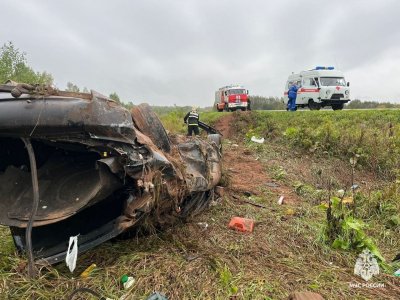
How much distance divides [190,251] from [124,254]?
0.57 m

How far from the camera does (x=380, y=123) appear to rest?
11.4m

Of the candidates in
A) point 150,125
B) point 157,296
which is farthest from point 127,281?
point 150,125

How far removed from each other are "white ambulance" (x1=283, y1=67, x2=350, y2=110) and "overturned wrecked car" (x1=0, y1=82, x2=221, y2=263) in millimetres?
17278

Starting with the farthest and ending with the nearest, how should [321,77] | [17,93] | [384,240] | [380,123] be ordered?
[321,77]
[380,123]
[384,240]
[17,93]

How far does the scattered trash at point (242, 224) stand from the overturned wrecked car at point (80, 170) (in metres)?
0.56

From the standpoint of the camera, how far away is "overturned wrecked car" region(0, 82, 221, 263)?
246 centimetres

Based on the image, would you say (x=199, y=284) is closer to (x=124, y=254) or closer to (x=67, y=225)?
(x=124, y=254)

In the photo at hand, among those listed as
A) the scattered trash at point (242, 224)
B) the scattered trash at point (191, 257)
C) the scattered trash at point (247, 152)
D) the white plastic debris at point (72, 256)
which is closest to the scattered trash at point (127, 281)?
the white plastic debris at point (72, 256)

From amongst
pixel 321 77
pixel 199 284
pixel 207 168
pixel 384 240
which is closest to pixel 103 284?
pixel 199 284

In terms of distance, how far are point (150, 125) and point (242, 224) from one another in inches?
61.5

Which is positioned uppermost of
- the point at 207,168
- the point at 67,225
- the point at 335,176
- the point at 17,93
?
the point at 17,93

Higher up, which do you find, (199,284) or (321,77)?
(321,77)

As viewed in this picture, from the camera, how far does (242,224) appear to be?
4.02m

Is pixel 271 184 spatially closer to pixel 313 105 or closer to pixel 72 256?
pixel 72 256
